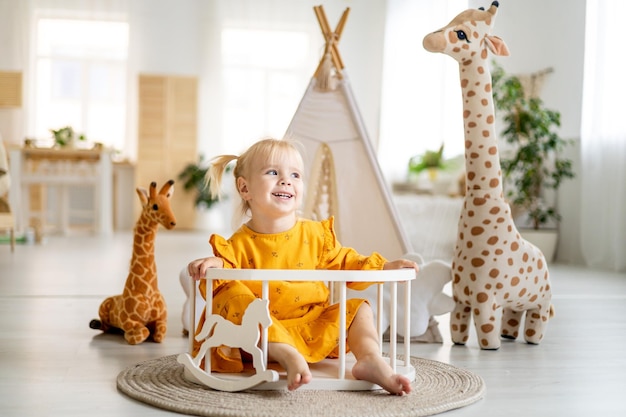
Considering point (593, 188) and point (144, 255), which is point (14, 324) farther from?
point (593, 188)

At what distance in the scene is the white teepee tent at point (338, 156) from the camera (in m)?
2.87

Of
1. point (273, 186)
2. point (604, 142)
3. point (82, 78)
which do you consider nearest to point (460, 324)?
point (273, 186)

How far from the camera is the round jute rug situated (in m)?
1.50

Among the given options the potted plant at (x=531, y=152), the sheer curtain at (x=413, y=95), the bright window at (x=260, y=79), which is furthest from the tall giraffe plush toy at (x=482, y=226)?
the bright window at (x=260, y=79)

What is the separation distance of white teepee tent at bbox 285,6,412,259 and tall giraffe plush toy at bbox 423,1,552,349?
1.75 feet

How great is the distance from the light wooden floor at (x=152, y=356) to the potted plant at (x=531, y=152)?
5.96ft

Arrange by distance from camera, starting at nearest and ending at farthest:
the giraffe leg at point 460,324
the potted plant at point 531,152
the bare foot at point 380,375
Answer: the bare foot at point 380,375, the giraffe leg at point 460,324, the potted plant at point 531,152

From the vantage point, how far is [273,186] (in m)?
1.84

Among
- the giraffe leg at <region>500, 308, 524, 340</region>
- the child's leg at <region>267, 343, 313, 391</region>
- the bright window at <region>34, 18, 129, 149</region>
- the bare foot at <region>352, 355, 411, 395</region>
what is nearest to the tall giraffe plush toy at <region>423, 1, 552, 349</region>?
the giraffe leg at <region>500, 308, 524, 340</region>

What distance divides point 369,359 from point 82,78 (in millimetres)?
7638

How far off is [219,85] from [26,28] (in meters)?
2.08

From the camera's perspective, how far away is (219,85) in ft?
28.8

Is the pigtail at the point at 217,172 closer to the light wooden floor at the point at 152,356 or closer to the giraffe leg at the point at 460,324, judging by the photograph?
the light wooden floor at the point at 152,356

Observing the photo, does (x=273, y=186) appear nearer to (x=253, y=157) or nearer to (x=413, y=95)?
(x=253, y=157)
